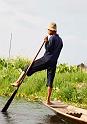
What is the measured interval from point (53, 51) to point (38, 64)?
552 millimetres

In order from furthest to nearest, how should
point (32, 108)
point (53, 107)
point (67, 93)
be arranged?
point (67, 93) < point (32, 108) < point (53, 107)

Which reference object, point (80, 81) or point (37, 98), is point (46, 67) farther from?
point (80, 81)

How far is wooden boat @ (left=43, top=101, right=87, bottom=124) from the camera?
10.5 meters

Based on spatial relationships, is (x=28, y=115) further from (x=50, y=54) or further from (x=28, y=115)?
(x=50, y=54)

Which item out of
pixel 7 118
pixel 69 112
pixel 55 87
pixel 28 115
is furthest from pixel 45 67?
pixel 55 87

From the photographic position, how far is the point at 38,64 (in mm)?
12609

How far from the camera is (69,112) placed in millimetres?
11883

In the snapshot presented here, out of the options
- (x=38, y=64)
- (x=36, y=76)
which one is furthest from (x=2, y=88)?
(x=38, y=64)

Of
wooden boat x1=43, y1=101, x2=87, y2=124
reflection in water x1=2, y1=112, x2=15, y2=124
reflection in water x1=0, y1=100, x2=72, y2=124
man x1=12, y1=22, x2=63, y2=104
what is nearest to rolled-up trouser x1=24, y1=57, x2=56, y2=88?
man x1=12, y1=22, x2=63, y2=104

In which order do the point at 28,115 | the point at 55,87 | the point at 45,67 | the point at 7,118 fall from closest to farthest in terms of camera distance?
1. the point at 7,118
2. the point at 28,115
3. the point at 45,67
4. the point at 55,87

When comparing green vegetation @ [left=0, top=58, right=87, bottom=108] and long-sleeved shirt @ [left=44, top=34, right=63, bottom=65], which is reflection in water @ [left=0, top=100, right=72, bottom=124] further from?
long-sleeved shirt @ [left=44, top=34, right=63, bottom=65]

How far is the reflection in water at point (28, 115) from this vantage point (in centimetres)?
1158

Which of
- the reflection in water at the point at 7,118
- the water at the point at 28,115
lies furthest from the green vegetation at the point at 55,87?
the reflection in water at the point at 7,118

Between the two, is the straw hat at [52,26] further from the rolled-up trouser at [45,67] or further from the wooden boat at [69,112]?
the wooden boat at [69,112]
